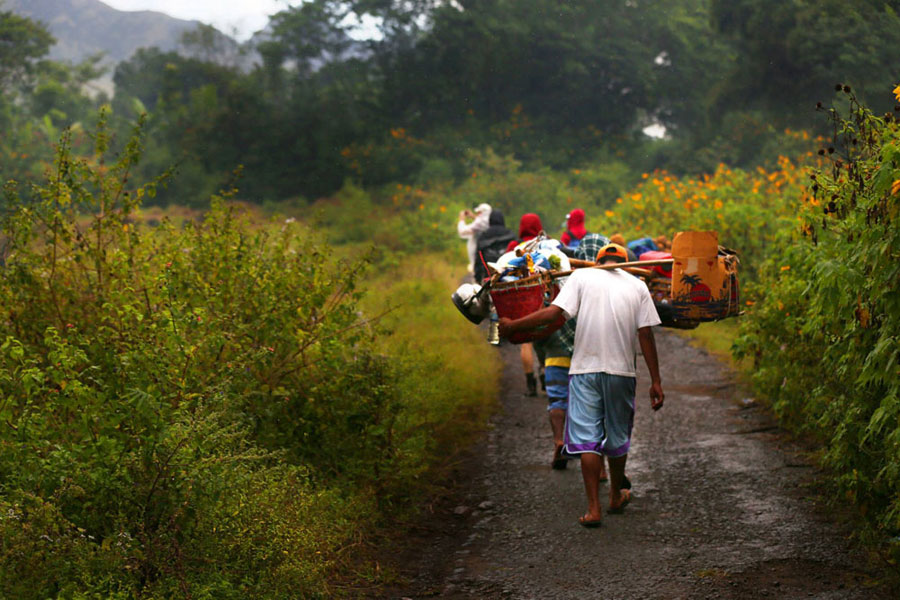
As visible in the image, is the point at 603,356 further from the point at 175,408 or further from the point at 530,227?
the point at 175,408

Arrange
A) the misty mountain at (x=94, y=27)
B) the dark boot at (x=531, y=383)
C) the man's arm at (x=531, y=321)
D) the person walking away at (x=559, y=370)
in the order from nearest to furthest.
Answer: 1. the man's arm at (x=531, y=321)
2. the person walking away at (x=559, y=370)
3. the dark boot at (x=531, y=383)
4. the misty mountain at (x=94, y=27)

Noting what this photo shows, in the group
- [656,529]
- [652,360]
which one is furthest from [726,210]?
[656,529]

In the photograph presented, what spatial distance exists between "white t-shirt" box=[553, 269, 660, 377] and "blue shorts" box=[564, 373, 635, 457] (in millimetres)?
70

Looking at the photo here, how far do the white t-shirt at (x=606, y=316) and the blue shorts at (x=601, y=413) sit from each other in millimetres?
70

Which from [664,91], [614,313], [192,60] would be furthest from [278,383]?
[664,91]

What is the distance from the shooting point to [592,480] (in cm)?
686

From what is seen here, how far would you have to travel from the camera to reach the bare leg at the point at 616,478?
7113 mm

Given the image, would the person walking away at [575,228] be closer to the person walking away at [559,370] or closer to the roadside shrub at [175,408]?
the person walking away at [559,370]

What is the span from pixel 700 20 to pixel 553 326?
34.2 metres

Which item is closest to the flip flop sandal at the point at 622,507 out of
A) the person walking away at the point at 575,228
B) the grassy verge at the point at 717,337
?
the person walking away at the point at 575,228

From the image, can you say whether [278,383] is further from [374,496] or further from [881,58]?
[881,58]

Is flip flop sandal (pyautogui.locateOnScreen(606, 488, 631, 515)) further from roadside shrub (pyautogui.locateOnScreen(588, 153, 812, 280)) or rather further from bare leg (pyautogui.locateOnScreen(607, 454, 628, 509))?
roadside shrub (pyautogui.locateOnScreen(588, 153, 812, 280))

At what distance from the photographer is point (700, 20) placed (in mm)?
38281

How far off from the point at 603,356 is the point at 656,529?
3.91ft
